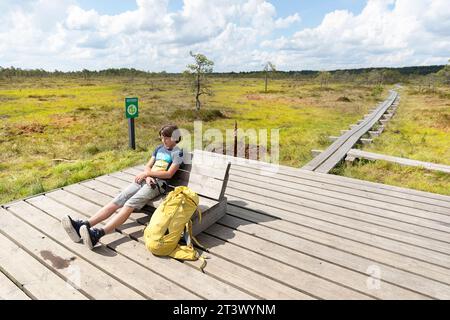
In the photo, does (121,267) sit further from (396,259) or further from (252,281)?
(396,259)

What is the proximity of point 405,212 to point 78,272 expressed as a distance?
13.9 feet

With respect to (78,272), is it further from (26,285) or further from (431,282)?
(431,282)

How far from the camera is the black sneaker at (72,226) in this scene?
131 inches

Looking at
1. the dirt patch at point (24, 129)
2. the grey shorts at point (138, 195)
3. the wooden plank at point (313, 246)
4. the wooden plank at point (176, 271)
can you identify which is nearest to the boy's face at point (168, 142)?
the grey shorts at point (138, 195)

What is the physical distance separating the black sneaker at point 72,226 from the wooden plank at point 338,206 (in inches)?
99.3

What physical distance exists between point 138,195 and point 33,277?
1.31m

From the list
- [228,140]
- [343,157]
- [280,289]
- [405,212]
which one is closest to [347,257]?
[280,289]

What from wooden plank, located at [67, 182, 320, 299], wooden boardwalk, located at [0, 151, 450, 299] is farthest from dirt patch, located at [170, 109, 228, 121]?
wooden plank, located at [67, 182, 320, 299]

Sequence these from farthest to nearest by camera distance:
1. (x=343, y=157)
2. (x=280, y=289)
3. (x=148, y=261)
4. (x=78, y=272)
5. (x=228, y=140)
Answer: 1. (x=228, y=140)
2. (x=343, y=157)
3. (x=148, y=261)
4. (x=78, y=272)
5. (x=280, y=289)

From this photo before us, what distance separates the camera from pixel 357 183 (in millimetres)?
5469

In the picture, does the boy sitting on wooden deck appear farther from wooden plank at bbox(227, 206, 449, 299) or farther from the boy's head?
wooden plank at bbox(227, 206, 449, 299)

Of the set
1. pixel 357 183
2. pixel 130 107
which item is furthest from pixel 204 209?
pixel 130 107

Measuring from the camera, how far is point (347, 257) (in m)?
3.23

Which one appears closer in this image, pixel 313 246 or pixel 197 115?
pixel 313 246
